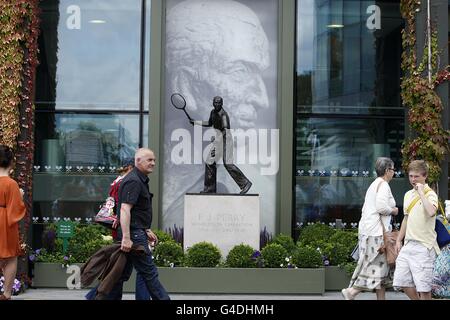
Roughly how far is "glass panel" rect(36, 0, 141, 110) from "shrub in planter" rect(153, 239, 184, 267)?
3.27 meters

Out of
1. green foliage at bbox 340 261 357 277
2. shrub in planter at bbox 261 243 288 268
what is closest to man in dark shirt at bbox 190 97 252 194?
shrub in planter at bbox 261 243 288 268

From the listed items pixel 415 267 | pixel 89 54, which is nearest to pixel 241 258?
pixel 415 267

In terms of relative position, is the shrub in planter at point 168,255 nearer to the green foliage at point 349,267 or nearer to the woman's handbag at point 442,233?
the green foliage at point 349,267

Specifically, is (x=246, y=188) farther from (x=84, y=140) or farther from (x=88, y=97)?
(x=88, y=97)

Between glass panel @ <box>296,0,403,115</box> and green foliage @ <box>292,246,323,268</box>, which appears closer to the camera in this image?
green foliage @ <box>292,246,323,268</box>

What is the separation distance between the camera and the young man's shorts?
334 inches

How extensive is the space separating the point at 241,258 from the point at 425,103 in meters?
4.37

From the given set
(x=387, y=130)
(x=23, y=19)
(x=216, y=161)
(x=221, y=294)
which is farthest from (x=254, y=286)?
(x=23, y=19)

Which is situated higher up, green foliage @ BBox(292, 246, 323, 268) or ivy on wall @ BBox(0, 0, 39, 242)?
ivy on wall @ BBox(0, 0, 39, 242)

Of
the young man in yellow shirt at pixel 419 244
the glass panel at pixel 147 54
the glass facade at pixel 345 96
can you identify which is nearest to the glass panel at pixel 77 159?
the glass panel at pixel 147 54

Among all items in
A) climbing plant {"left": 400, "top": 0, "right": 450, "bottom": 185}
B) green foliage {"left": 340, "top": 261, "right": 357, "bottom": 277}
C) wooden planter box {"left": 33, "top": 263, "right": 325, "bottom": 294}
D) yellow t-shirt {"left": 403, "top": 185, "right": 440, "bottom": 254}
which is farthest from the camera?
climbing plant {"left": 400, "top": 0, "right": 450, "bottom": 185}

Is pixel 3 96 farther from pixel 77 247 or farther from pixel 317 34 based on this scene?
pixel 317 34

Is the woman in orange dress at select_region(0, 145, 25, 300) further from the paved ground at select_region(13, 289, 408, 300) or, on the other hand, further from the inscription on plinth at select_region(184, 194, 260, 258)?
the inscription on plinth at select_region(184, 194, 260, 258)
